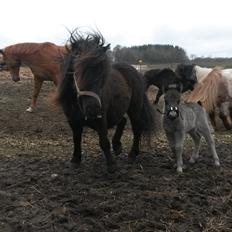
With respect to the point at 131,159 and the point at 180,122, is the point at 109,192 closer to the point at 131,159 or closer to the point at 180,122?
the point at 180,122

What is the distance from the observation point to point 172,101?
20.7 ft

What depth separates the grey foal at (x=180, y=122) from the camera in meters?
6.31

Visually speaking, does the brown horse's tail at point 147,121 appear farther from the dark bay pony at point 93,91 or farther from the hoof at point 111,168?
the hoof at point 111,168

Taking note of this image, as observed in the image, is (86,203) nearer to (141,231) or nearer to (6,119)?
(141,231)

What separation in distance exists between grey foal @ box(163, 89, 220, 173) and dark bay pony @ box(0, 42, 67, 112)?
18.1 feet

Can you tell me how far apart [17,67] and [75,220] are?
28.2 ft

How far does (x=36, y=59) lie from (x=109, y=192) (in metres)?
7.33

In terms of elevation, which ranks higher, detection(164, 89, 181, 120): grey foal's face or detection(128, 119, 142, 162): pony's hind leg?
detection(164, 89, 181, 120): grey foal's face

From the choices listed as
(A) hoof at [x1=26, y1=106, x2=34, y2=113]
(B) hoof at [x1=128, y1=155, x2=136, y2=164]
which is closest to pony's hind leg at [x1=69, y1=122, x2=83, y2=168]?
(B) hoof at [x1=128, y1=155, x2=136, y2=164]

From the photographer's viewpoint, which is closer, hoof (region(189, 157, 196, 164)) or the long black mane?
the long black mane

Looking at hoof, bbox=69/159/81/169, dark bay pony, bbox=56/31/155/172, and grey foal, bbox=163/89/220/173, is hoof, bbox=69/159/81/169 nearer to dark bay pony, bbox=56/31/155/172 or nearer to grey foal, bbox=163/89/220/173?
dark bay pony, bbox=56/31/155/172

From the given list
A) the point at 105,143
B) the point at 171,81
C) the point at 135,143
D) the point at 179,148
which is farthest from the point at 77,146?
the point at 171,81

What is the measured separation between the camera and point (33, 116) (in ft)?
37.9

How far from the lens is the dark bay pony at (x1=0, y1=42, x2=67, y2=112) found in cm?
1191
